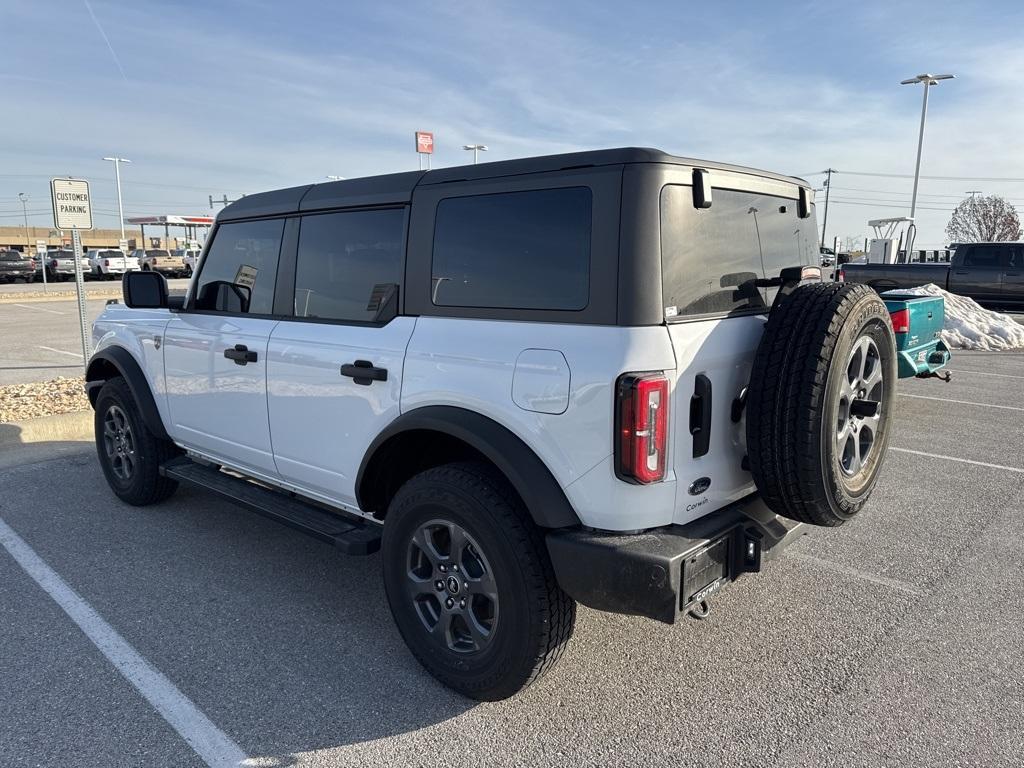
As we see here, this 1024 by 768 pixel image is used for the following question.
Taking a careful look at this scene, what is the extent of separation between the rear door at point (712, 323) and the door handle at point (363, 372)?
4.10 ft

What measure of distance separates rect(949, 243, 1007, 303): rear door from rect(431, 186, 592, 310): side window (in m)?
15.5

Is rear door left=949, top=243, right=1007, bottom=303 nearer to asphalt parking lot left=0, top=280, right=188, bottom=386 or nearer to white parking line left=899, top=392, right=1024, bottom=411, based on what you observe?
white parking line left=899, top=392, right=1024, bottom=411

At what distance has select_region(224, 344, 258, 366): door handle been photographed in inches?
148

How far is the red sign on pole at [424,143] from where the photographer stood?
104 feet

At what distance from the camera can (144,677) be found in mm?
3002

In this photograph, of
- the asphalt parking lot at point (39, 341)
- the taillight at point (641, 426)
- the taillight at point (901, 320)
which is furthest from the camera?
the asphalt parking lot at point (39, 341)

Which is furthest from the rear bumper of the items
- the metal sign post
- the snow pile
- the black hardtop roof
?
the snow pile

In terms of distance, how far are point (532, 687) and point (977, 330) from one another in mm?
13043

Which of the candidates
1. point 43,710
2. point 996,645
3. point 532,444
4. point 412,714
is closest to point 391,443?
point 532,444

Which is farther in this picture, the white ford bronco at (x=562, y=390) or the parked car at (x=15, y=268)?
the parked car at (x=15, y=268)

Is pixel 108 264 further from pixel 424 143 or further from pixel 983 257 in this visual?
pixel 983 257

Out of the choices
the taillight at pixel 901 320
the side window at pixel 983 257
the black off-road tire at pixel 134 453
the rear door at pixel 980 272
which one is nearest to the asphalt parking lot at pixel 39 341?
the black off-road tire at pixel 134 453

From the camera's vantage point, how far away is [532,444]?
8.55 feet

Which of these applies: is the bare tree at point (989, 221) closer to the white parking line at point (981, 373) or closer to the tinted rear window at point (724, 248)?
the white parking line at point (981, 373)
